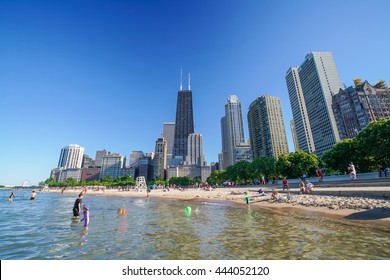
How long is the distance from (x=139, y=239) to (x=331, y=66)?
224 metres

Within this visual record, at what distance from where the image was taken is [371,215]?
14812 mm

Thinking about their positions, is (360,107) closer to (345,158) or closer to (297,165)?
(297,165)

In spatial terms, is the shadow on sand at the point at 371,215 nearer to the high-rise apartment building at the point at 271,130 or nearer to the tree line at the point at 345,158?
the tree line at the point at 345,158

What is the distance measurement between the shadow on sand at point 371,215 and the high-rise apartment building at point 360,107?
137 metres

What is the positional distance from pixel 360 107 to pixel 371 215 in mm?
149810

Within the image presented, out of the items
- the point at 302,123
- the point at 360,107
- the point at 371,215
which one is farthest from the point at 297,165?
the point at 302,123

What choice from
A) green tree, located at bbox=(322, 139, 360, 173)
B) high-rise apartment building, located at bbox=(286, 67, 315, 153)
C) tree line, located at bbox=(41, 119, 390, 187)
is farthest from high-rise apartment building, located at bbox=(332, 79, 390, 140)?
green tree, located at bbox=(322, 139, 360, 173)

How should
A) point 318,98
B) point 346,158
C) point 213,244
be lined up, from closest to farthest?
point 213,244 → point 346,158 → point 318,98

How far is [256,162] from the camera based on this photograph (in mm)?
82625

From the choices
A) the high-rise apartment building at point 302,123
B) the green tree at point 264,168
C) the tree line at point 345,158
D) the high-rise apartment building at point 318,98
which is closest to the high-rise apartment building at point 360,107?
the high-rise apartment building at point 318,98

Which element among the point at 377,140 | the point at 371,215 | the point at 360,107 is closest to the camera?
the point at 371,215
